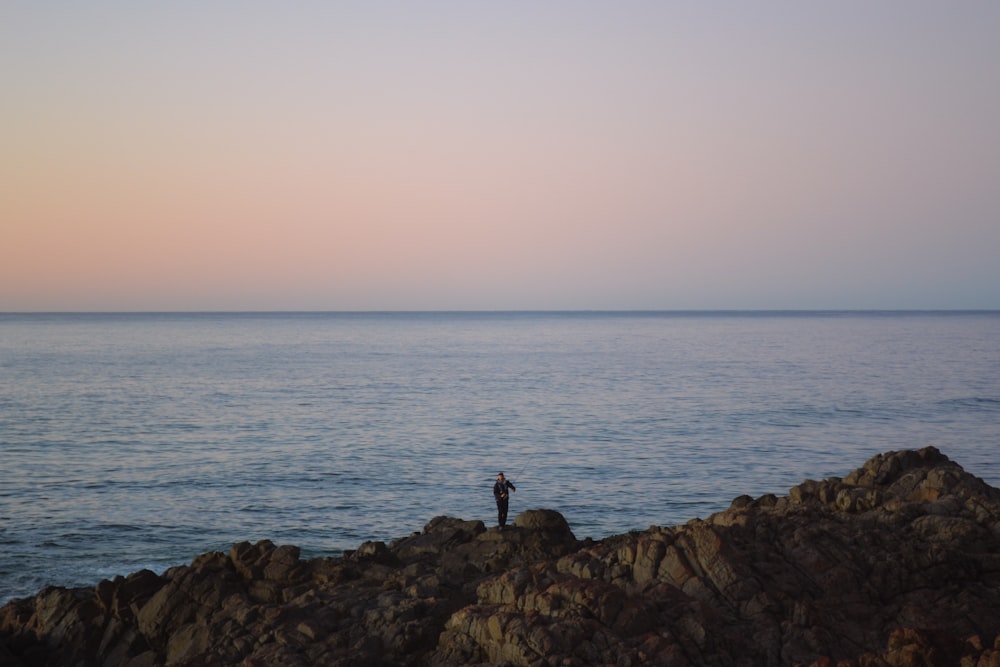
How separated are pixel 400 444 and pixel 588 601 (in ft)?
140

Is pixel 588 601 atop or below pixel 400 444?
atop

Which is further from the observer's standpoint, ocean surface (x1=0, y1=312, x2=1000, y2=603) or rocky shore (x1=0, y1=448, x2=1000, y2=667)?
ocean surface (x1=0, y1=312, x2=1000, y2=603)

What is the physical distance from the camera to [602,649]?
17.6 m

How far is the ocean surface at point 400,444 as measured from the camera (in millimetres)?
39156

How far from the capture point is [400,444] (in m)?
60.6

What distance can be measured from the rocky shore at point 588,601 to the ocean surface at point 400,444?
10.5 metres

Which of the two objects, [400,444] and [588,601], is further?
[400,444]

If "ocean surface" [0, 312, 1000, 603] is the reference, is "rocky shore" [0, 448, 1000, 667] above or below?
above

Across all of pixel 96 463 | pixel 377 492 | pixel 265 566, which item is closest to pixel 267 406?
pixel 96 463

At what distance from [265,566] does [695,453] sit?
3698 centimetres

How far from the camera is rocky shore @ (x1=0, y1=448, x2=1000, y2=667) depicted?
714 inches

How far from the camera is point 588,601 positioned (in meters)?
18.8

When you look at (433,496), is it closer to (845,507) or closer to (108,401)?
(845,507)

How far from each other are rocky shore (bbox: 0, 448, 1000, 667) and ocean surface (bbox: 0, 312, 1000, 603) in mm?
10456
